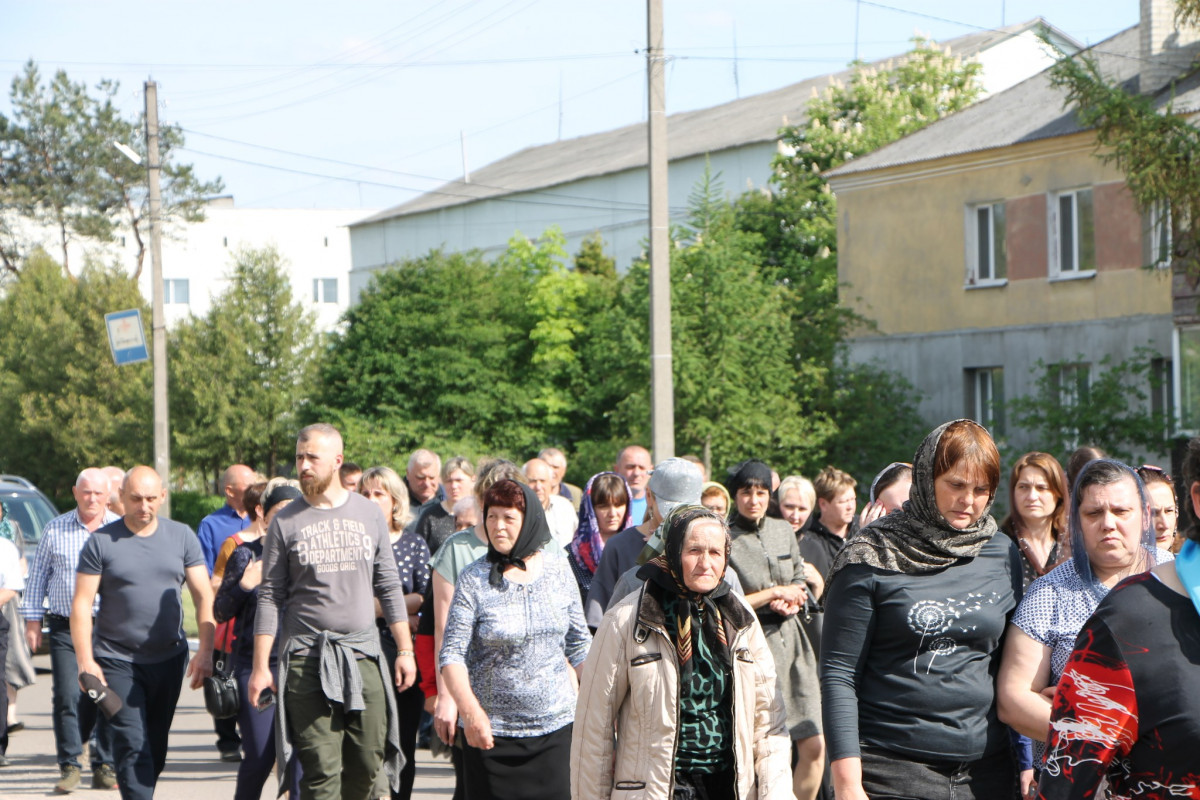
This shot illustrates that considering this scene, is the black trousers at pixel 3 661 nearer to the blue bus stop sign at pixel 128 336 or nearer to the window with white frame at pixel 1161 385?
the blue bus stop sign at pixel 128 336

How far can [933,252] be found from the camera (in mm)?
29281

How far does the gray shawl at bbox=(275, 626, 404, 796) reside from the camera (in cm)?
678

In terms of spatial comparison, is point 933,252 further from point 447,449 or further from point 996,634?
point 996,634

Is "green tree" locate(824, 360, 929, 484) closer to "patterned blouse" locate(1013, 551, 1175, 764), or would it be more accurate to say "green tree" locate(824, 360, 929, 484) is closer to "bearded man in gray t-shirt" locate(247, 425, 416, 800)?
"bearded man in gray t-shirt" locate(247, 425, 416, 800)

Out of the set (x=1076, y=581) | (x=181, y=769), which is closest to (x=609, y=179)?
(x=181, y=769)

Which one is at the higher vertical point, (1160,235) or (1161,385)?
(1160,235)

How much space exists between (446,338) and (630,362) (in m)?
14.0

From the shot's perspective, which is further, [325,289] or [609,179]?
[325,289]

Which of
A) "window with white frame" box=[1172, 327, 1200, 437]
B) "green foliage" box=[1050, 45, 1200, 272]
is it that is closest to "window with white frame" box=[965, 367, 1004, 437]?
"window with white frame" box=[1172, 327, 1200, 437]

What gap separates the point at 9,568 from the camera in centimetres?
976

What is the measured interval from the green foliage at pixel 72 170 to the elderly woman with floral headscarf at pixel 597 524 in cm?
5319

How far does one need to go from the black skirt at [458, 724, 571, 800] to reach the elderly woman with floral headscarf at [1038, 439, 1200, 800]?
3501mm

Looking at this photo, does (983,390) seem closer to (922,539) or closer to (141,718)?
(141,718)

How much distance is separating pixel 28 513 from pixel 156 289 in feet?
33.4
